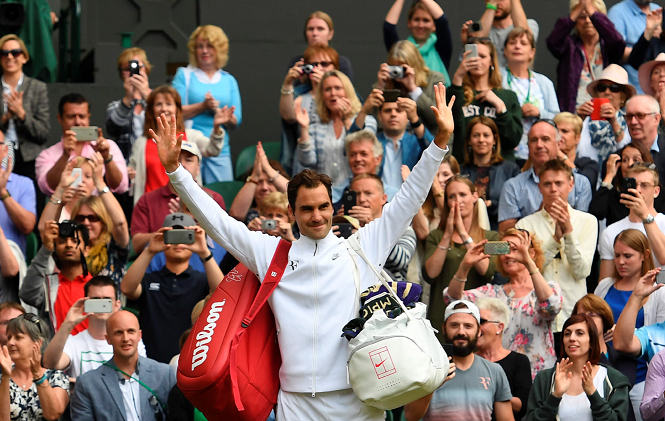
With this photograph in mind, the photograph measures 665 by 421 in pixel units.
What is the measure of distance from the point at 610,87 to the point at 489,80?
1.14 m

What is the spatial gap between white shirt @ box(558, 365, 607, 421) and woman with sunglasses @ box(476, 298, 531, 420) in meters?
0.34

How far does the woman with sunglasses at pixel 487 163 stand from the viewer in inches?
345

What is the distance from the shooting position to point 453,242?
7.83 metres

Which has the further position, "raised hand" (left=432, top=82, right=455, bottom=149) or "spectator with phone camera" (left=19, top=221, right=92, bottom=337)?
"spectator with phone camera" (left=19, top=221, right=92, bottom=337)

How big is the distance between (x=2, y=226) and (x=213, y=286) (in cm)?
201

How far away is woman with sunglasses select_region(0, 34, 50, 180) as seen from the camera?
9.51 metres

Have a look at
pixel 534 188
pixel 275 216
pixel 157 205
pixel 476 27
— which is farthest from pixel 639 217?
pixel 157 205

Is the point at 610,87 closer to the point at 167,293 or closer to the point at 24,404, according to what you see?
the point at 167,293

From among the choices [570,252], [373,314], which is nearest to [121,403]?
[373,314]

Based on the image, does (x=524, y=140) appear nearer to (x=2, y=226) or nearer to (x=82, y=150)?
(x=82, y=150)

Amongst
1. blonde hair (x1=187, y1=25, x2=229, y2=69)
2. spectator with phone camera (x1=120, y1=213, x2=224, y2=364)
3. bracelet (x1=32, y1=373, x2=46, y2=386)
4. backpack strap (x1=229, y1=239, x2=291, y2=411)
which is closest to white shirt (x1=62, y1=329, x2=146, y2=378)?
spectator with phone camera (x1=120, y1=213, x2=224, y2=364)

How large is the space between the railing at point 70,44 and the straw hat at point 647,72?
5.61 m

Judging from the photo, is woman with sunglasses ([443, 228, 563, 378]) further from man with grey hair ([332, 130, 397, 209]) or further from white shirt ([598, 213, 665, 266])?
man with grey hair ([332, 130, 397, 209])

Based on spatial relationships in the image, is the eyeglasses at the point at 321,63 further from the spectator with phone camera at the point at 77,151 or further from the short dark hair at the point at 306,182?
the short dark hair at the point at 306,182
